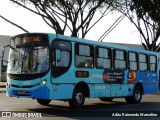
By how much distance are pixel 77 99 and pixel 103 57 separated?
8.83 feet

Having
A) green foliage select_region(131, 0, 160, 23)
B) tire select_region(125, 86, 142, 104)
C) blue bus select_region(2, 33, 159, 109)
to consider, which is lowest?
tire select_region(125, 86, 142, 104)

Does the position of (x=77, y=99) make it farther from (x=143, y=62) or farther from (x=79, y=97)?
(x=143, y=62)

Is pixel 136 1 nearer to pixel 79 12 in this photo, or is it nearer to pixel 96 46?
pixel 79 12

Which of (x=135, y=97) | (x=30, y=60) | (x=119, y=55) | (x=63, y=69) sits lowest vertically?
(x=135, y=97)

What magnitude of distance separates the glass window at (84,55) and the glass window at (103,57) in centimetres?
51

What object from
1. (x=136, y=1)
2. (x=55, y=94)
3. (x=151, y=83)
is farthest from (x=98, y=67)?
(x=136, y=1)

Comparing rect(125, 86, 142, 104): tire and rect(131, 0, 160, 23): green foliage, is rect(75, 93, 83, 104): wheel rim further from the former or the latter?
rect(131, 0, 160, 23): green foliage

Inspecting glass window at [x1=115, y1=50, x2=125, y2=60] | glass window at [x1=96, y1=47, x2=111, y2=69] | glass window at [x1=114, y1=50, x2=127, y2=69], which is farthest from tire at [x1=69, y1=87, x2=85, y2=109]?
glass window at [x1=115, y1=50, x2=125, y2=60]

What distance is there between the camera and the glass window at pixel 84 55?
Result: 16500 mm

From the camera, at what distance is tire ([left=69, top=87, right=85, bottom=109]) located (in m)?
16.1

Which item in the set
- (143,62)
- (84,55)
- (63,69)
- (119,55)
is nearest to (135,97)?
(143,62)

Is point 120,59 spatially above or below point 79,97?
above

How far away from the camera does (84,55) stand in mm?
16891

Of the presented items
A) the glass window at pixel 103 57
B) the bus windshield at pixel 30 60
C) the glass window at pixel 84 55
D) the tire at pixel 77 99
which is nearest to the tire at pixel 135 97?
the glass window at pixel 103 57
